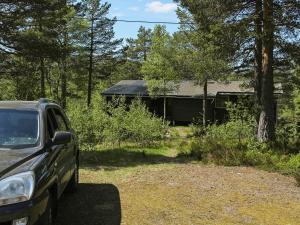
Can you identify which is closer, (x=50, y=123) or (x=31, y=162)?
(x=31, y=162)

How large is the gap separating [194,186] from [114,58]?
3760cm

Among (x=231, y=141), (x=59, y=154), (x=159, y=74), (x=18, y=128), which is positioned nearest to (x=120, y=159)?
(x=231, y=141)

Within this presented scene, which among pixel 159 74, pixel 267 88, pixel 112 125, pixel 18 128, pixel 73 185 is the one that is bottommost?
pixel 73 185

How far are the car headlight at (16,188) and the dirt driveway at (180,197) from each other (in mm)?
2275

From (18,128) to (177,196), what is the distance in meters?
3.77

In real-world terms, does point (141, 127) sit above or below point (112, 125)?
below

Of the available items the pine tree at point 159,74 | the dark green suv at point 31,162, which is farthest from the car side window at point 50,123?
the pine tree at point 159,74

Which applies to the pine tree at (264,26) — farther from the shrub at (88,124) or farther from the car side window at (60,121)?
the car side window at (60,121)

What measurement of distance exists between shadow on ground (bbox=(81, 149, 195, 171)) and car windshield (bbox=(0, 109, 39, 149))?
5590mm

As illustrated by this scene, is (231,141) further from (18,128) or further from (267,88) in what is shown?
(18,128)

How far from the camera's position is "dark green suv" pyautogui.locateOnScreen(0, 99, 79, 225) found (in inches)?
169

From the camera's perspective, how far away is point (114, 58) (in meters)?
45.9

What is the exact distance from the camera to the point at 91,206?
7.67 metres

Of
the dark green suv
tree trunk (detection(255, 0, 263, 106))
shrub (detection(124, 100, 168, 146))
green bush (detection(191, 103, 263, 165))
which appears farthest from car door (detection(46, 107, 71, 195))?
tree trunk (detection(255, 0, 263, 106))
